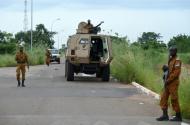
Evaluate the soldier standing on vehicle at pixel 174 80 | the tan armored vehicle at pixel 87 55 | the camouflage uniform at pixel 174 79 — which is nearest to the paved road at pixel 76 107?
the soldier standing on vehicle at pixel 174 80

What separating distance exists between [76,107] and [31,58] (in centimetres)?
5264

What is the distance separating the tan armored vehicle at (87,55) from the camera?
2942cm

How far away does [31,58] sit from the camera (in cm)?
6912

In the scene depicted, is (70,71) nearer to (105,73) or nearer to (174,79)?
(105,73)

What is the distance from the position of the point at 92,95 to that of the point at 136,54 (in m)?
11.1

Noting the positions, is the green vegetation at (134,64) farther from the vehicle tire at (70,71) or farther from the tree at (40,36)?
the tree at (40,36)

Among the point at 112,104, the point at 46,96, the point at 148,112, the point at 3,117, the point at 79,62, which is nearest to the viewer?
the point at 3,117

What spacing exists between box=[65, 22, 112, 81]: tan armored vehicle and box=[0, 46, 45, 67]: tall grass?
3088 cm

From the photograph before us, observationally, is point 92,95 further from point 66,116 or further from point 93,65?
point 93,65

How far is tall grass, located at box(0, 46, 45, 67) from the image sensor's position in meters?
61.7

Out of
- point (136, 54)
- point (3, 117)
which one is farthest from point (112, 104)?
point (136, 54)

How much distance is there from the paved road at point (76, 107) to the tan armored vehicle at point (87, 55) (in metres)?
5.50

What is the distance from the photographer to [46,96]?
20.4 meters

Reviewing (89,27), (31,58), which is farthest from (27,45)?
(89,27)
